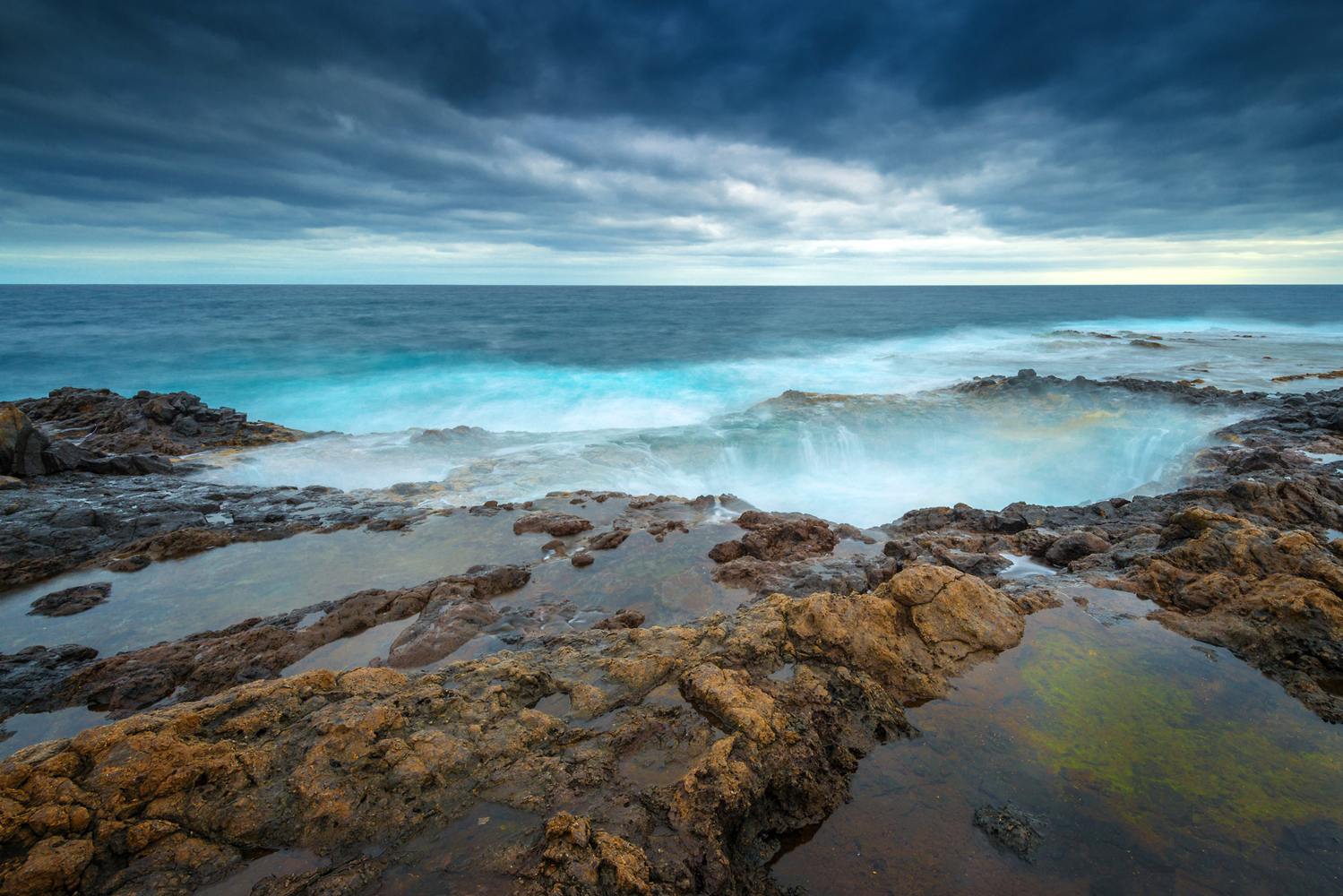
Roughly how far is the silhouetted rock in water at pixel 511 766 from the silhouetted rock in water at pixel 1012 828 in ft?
2.04

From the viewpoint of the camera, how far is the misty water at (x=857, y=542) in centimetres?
253

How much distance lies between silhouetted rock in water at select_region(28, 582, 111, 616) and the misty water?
0.46ft

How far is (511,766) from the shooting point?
2850mm

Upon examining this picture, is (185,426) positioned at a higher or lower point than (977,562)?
lower

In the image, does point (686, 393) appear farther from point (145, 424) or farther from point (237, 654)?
point (237, 654)

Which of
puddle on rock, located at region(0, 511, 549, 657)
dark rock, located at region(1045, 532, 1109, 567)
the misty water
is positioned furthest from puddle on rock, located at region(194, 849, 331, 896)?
dark rock, located at region(1045, 532, 1109, 567)

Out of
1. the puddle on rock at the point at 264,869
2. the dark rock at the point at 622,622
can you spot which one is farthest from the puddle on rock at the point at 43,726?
the dark rock at the point at 622,622

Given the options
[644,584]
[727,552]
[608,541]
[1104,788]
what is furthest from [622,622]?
[1104,788]

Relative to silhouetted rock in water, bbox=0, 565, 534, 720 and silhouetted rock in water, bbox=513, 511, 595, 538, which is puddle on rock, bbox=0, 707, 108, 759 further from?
silhouetted rock in water, bbox=513, 511, 595, 538

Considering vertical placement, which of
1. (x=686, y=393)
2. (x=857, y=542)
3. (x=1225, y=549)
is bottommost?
(x=686, y=393)

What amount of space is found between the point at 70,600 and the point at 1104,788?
9.43 meters

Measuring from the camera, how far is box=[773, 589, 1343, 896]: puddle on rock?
2375 mm

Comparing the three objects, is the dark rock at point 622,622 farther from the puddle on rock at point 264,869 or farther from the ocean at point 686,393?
the ocean at point 686,393

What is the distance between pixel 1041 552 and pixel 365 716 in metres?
6.81
